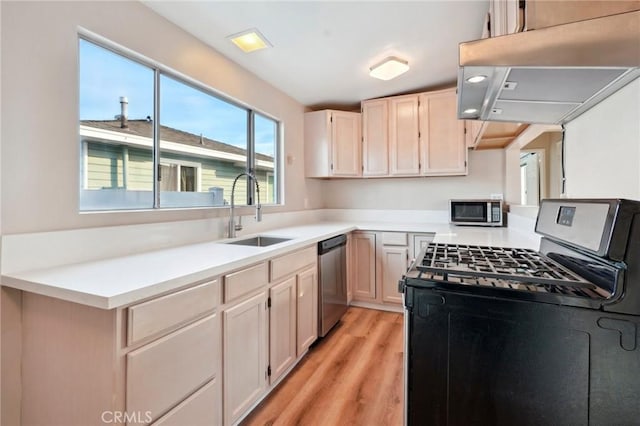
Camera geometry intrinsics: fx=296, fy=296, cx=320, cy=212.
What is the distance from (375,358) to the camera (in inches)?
87.1

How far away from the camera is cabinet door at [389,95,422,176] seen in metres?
3.29

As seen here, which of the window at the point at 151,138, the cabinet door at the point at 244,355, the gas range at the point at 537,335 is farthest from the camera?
the window at the point at 151,138

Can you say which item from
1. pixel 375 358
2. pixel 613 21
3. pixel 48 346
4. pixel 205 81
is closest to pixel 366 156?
pixel 205 81

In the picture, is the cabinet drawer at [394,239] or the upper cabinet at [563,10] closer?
the upper cabinet at [563,10]

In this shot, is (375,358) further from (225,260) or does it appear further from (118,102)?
(118,102)

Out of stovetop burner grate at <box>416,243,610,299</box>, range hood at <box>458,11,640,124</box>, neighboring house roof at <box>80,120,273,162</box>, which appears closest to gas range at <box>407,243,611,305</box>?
stovetop burner grate at <box>416,243,610,299</box>

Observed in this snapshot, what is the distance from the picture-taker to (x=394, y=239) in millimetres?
3057

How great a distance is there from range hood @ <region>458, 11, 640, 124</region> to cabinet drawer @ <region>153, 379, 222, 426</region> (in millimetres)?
1623

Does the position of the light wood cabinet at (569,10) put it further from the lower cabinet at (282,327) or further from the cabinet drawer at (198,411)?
the cabinet drawer at (198,411)

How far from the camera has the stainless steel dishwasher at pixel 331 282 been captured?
2.41 meters

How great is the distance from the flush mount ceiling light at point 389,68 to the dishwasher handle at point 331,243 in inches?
59.5

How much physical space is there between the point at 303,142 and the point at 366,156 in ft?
2.56

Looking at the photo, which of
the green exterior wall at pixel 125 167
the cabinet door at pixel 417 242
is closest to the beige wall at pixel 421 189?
the cabinet door at pixel 417 242

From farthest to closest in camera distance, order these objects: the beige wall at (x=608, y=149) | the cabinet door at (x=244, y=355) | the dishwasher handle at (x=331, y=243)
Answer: the dishwasher handle at (x=331, y=243)
the cabinet door at (x=244, y=355)
the beige wall at (x=608, y=149)
